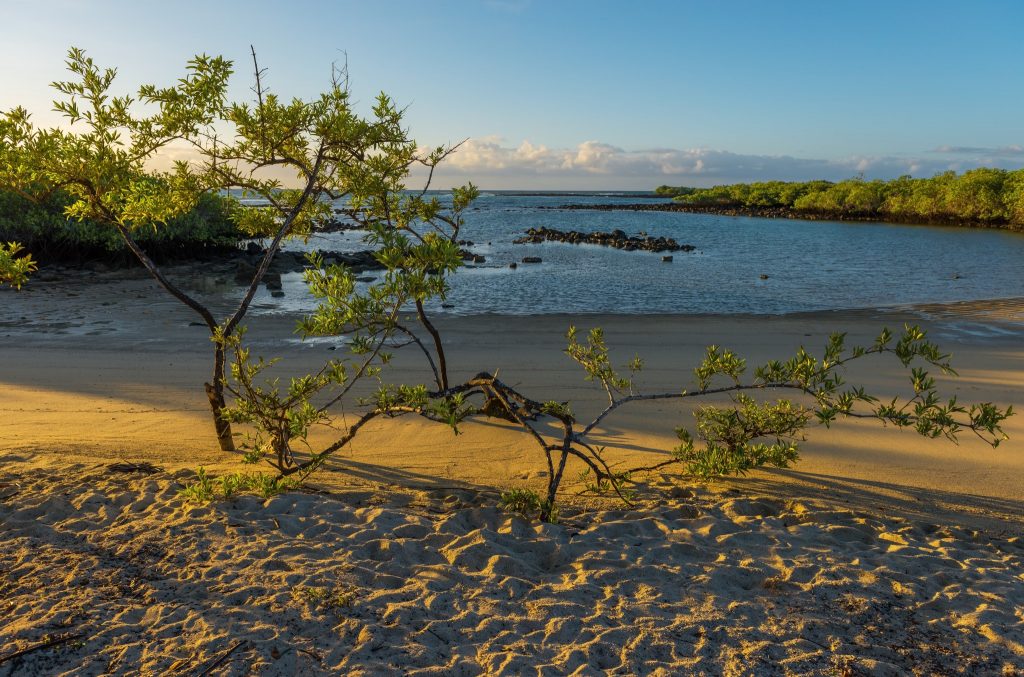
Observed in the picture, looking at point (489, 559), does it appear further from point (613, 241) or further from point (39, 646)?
point (613, 241)

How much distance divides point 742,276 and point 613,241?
1595 centimetres

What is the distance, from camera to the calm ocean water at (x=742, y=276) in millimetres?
21094

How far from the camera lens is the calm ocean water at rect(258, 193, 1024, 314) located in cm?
2109

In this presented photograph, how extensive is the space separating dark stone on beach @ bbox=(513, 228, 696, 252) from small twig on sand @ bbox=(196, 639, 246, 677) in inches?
1485

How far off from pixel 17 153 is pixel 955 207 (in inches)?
2718

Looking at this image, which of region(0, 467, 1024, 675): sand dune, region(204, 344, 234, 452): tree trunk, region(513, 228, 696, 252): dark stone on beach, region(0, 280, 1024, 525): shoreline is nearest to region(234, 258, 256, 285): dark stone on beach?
region(0, 280, 1024, 525): shoreline

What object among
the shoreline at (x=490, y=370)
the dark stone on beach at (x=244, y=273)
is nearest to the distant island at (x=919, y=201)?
the shoreline at (x=490, y=370)

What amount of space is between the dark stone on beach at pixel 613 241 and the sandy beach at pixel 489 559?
108 feet

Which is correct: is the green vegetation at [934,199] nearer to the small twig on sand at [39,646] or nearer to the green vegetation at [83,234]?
the green vegetation at [83,234]

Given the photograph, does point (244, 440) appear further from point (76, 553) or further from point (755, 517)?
point (755, 517)

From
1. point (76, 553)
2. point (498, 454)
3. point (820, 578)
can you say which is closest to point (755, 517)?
point (820, 578)

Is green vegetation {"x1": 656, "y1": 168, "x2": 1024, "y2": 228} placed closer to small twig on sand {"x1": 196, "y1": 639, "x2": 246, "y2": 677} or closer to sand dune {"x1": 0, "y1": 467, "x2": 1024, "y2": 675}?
sand dune {"x1": 0, "y1": 467, "x2": 1024, "y2": 675}

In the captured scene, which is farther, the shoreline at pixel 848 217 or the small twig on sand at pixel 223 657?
the shoreline at pixel 848 217

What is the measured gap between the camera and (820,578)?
173 inches
